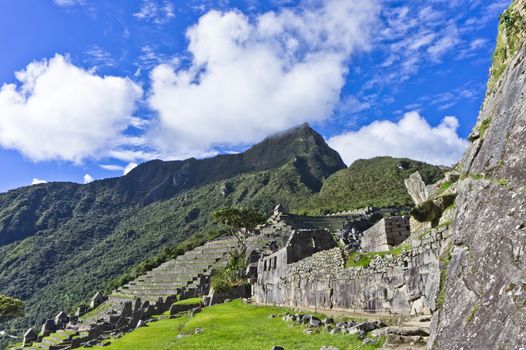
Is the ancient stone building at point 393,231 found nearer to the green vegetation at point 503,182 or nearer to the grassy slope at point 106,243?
the green vegetation at point 503,182

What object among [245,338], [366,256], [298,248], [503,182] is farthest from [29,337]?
[503,182]

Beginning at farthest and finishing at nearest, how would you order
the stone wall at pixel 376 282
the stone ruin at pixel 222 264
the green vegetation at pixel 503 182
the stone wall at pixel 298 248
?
1. the stone wall at pixel 298 248
2. the stone ruin at pixel 222 264
3. the stone wall at pixel 376 282
4. the green vegetation at pixel 503 182

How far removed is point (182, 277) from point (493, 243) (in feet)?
164

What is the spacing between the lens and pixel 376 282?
45.2 feet

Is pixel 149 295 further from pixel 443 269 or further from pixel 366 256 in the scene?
pixel 443 269

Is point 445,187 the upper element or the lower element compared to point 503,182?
upper

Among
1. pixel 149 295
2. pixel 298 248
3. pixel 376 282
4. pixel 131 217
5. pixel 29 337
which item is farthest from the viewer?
pixel 131 217

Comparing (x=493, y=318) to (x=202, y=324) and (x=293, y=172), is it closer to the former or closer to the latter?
(x=202, y=324)

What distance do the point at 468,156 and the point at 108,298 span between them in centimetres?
5691

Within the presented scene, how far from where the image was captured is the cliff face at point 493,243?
5.38 m

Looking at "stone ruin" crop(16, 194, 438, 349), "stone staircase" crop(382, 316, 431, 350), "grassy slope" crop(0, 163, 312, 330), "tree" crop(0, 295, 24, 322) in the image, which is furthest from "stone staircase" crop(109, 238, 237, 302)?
"stone staircase" crop(382, 316, 431, 350)

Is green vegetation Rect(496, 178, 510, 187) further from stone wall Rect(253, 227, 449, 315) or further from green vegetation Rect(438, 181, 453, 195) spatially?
green vegetation Rect(438, 181, 453, 195)

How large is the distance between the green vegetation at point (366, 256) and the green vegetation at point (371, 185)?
195 ft

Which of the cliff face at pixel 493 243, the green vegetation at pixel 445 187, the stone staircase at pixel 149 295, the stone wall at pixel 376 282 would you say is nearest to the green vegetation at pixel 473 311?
the cliff face at pixel 493 243
